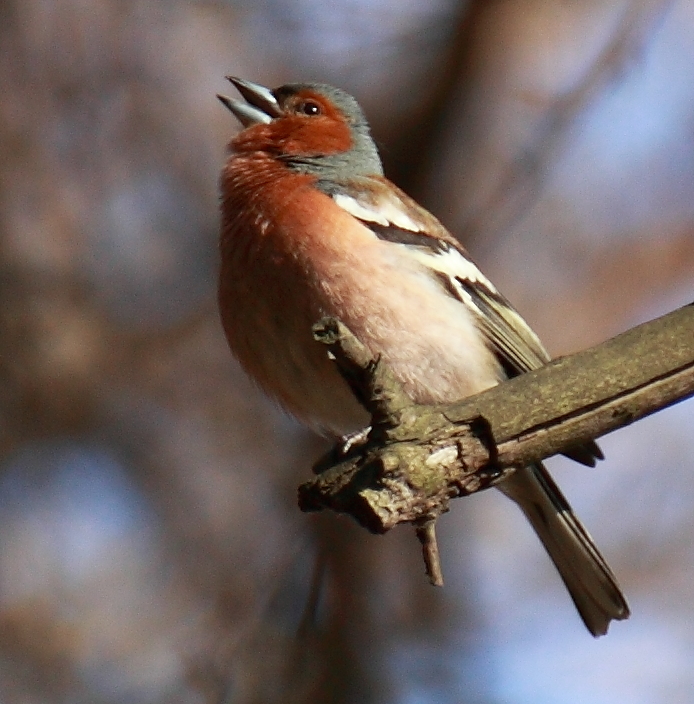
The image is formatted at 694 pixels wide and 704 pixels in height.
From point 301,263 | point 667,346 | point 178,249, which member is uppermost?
point 667,346

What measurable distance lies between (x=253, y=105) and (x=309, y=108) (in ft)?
0.83

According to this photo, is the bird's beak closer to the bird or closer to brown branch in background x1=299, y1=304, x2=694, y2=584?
the bird

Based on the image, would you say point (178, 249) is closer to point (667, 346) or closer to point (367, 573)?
point (367, 573)

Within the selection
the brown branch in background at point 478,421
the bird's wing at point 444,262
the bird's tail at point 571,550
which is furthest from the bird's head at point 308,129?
the brown branch in background at point 478,421

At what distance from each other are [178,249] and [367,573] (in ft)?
5.97

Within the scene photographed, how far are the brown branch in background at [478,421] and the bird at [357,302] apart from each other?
2.14 ft

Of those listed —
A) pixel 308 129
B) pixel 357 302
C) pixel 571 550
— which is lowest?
pixel 571 550

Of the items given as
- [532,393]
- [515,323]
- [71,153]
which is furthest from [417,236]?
[71,153]

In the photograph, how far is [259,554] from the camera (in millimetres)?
5270

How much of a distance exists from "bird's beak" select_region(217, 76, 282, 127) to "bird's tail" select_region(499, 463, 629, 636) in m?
1.85

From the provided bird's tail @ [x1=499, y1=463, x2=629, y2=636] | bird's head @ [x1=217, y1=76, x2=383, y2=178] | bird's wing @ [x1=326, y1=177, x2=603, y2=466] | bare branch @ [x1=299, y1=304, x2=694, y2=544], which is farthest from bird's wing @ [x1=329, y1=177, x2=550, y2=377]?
bare branch @ [x1=299, y1=304, x2=694, y2=544]

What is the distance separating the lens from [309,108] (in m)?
5.16

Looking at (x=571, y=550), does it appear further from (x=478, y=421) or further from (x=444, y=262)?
(x=478, y=421)

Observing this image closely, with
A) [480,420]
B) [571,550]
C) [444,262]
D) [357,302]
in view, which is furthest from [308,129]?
[480,420]
